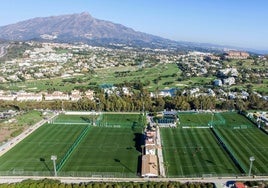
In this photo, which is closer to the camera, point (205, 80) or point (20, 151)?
point (20, 151)

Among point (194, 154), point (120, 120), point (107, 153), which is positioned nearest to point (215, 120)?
point (120, 120)

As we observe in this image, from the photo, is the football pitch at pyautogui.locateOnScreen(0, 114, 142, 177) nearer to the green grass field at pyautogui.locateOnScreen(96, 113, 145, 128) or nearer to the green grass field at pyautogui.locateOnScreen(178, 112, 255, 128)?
the green grass field at pyautogui.locateOnScreen(96, 113, 145, 128)

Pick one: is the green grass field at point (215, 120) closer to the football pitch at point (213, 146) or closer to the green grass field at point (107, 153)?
the football pitch at point (213, 146)

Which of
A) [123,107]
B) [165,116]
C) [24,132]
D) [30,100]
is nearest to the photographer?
[24,132]

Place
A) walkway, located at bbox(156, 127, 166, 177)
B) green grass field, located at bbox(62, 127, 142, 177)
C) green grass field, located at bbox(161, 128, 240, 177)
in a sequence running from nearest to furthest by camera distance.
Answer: walkway, located at bbox(156, 127, 166, 177) → green grass field, located at bbox(161, 128, 240, 177) → green grass field, located at bbox(62, 127, 142, 177)

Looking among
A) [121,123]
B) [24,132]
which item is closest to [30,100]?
[24,132]

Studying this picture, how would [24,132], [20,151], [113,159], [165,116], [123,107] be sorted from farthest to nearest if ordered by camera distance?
[123,107] < [165,116] < [24,132] < [20,151] < [113,159]

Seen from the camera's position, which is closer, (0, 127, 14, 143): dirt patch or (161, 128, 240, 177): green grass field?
(161, 128, 240, 177): green grass field

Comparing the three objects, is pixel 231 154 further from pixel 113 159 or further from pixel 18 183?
pixel 18 183

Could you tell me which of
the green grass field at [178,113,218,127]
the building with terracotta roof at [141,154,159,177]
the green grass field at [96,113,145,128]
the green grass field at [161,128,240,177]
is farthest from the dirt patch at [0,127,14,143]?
the green grass field at [178,113,218,127]
